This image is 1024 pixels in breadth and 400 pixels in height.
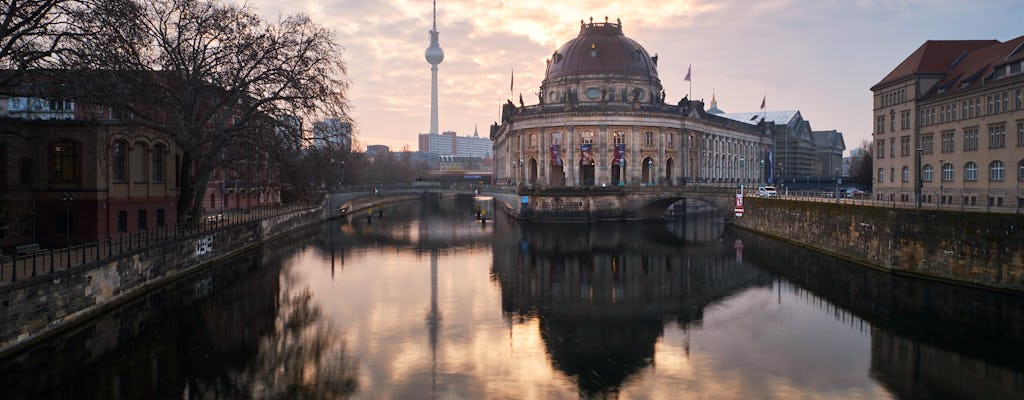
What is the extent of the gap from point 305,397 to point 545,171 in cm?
7699

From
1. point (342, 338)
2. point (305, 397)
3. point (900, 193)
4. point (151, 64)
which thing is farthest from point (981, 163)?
point (151, 64)

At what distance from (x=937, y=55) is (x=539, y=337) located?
60.4m

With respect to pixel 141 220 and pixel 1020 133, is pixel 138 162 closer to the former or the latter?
pixel 141 220

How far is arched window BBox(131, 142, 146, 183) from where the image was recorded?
4069 centimetres

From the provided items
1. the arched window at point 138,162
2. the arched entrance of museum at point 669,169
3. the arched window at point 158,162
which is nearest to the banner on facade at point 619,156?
the arched entrance of museum at point 669,169

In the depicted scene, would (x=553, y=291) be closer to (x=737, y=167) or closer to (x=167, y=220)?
(x=167, y=220)

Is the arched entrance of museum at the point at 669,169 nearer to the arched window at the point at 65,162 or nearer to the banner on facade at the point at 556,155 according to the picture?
the banner on facade at the point at 556,155

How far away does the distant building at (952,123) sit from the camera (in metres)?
51.9

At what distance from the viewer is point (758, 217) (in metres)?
65.9

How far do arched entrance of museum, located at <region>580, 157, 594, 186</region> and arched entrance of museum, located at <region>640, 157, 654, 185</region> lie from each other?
7.24 meters

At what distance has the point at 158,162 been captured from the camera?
44.6 metres

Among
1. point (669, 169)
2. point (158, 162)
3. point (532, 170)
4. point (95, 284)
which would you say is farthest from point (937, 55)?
point (95, 284)

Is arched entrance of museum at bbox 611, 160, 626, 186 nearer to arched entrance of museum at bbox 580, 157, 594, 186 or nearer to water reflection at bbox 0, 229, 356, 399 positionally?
arched entrance of museum at bbox 580, 157, 594, 186

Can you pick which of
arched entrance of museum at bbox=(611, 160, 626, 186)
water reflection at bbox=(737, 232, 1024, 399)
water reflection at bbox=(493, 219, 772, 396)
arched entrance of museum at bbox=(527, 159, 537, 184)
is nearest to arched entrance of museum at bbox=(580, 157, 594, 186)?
arched entrance of museum at bbox=(611, 160, 626, 186)
